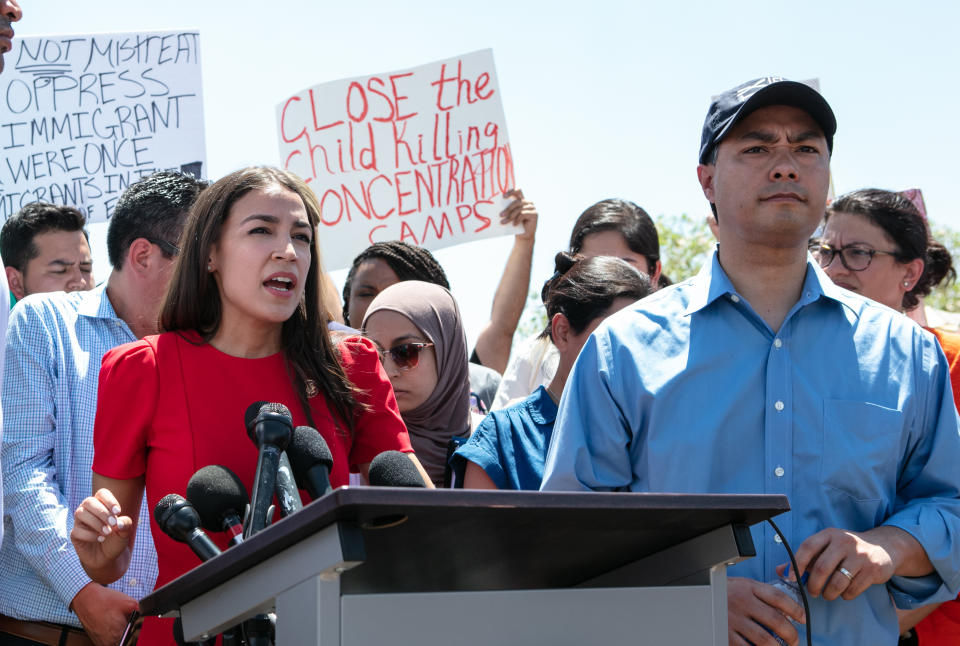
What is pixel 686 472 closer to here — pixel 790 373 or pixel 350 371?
pixel 790 373

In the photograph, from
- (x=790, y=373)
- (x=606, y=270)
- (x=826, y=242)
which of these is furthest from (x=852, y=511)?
(x=826, y=242)

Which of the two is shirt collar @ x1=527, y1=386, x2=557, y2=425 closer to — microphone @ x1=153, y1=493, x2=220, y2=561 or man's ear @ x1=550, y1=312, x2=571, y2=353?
man's ear @ x1=550, y1=312, x2=571, y2=353

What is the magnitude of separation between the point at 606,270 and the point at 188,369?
5.54 feet

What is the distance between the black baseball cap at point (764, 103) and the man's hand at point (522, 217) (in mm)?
3220

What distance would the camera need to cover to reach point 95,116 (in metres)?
5.92

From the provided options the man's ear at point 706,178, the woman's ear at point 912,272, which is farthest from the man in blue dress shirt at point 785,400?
the woman's ear at point 912,272

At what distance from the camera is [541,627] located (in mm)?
A: 1571

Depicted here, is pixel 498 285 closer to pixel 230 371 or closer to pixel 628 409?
pixel 230 371

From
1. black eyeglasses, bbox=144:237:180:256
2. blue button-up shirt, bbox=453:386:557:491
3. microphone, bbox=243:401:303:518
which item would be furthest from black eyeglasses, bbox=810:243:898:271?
microphone, bbox=243:401:303:518

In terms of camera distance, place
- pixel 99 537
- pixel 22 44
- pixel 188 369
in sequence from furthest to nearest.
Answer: pixel 22 44 < pixel 188 369 < pixel 99 537

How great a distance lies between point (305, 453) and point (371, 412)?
0.94 metres

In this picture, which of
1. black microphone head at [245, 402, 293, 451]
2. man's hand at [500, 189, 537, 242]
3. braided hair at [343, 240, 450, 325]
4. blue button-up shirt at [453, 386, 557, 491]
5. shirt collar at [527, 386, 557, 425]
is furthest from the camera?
man's hand at [500, 189, 537, 242]

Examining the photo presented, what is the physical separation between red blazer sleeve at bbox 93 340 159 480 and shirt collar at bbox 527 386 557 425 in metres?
1.21

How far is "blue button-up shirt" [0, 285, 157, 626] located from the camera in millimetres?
3293
